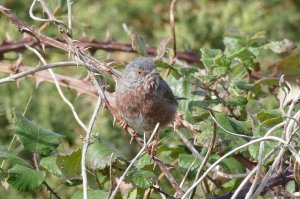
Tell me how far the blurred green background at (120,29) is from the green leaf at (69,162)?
5.50ft

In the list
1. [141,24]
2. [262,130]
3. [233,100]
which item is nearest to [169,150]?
[233,100]

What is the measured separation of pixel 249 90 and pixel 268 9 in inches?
125

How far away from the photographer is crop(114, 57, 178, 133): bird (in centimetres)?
345

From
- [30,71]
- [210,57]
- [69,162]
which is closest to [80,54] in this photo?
[30,71]

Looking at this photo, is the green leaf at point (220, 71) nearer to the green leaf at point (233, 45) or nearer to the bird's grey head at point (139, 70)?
the green leaf at point (233, 45)

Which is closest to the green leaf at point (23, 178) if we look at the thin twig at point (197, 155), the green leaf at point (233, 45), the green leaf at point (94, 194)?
the green leaf at point (94, 194)

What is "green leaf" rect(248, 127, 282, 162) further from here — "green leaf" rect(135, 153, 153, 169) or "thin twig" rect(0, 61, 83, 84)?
"thin twig" rect(0, 61, 83, 84)

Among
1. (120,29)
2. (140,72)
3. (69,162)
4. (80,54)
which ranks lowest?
(120,29)

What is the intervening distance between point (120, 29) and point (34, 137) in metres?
3.23

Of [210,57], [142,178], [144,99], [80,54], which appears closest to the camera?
[142,178]

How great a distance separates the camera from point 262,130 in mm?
2584

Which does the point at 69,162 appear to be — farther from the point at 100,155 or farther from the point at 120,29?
the point at 120,29

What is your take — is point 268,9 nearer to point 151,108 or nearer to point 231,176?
point 151,108

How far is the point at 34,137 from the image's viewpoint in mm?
2607
